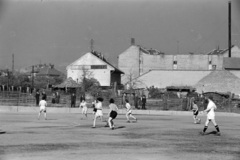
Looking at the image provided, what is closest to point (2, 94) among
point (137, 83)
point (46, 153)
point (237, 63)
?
point (46, 153)

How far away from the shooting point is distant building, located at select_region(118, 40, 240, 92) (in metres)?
93.4

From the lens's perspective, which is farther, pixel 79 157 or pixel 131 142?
pixel 131 142

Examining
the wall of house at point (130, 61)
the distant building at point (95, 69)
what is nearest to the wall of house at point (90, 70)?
the distant building at point (95, 69)

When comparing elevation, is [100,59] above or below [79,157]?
above

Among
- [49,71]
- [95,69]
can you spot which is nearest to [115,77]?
[95,69]

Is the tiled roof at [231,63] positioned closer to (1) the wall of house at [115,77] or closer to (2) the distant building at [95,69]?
(2) the distant building at [95,69]

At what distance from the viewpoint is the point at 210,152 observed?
1459 cm

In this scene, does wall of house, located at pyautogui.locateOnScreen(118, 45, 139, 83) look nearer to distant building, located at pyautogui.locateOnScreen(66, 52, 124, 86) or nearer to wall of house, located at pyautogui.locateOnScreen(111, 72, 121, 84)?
wall of house, located at pyautogui.locateOnScreen(111, 72, 121, 84)

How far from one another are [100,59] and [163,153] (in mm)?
84995

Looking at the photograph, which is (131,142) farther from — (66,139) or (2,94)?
(2,94)

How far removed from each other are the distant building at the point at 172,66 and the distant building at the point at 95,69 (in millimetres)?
5695

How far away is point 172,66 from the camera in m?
104

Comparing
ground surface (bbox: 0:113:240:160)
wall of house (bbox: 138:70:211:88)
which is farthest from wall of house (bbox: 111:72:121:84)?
ground surface (bbox: 0:113:240:160)

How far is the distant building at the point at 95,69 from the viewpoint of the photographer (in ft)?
319
